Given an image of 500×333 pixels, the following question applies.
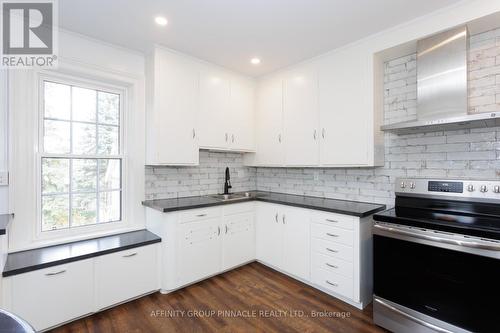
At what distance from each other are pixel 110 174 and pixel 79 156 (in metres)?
0.35

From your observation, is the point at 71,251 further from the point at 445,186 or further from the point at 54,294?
the point at 445,186

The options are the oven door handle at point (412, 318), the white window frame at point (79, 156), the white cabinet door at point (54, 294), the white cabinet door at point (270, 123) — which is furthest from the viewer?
the white cabinet door at point (270, 123)

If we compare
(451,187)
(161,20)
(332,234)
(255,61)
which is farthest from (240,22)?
(451,187)

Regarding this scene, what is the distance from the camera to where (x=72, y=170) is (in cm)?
248

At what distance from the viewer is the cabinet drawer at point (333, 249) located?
230cm

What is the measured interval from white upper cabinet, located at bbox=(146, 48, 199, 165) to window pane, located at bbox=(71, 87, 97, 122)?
54 centimetres

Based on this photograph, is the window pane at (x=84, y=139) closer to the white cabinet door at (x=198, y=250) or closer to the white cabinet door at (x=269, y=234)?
the white cabinet door at (x=198, y=250)

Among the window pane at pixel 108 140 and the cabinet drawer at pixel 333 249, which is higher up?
the window pane at pixel 108 140

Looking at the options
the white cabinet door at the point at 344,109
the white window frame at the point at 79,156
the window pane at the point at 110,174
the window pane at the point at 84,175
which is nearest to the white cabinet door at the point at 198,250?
the white window frame at the point at 79,156

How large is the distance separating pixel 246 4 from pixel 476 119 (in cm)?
186

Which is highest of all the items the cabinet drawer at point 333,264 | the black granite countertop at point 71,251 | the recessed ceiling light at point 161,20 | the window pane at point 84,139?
the recessed ceiling light at point 161,20

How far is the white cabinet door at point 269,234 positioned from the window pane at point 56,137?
2.20 meters

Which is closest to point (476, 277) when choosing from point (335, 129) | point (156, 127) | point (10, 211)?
point (335, 129)

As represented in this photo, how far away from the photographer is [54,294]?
1956 mm
